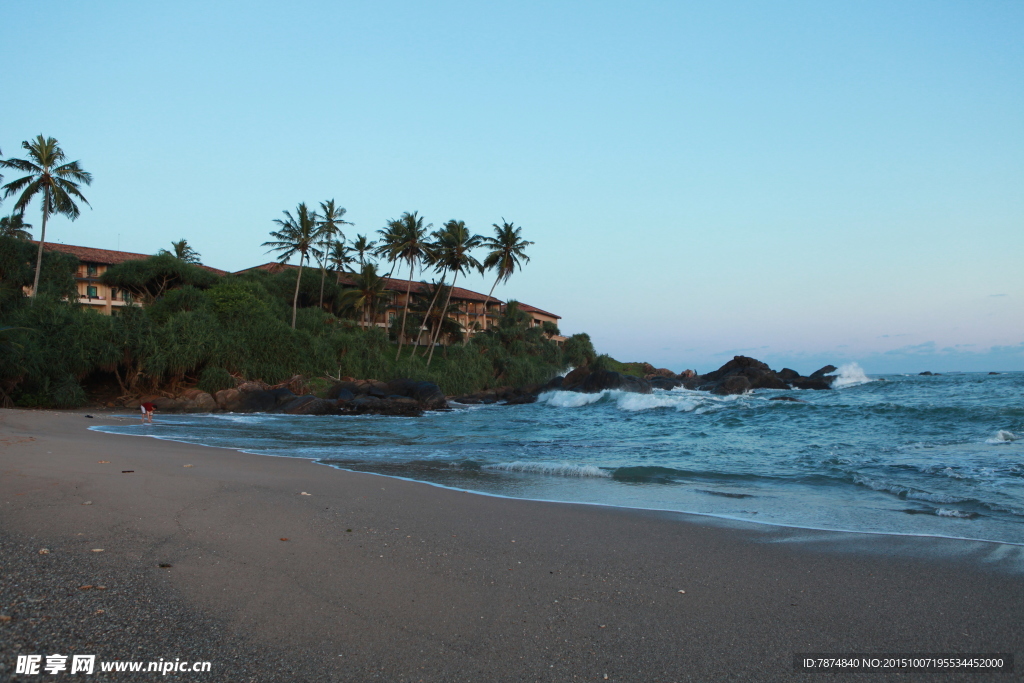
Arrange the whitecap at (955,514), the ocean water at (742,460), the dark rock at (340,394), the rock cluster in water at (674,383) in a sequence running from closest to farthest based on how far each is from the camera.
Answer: the whitecap at (955,514)
the ocean water at (742,460)
the dark rock at (340,394)
the rock cluster in water at (674,383)

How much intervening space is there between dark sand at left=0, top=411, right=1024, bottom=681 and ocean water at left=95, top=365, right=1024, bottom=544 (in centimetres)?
151

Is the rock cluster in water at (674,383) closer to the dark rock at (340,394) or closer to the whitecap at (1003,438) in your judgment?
the dark rock at (340,394)

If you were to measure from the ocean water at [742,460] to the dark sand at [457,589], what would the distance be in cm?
151

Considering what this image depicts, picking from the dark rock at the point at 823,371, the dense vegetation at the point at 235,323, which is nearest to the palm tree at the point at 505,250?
the dense vegetation at the point at 235,323

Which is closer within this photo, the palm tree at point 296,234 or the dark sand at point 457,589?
the dark sand at point 457,589

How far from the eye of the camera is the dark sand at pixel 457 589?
2934 millimetres

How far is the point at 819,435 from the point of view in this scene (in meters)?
17.3

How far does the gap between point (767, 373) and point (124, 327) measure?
48.6 metres

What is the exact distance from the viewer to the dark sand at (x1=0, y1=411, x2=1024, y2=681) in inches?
Result: 115

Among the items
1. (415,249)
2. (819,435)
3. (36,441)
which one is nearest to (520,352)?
(415,249)

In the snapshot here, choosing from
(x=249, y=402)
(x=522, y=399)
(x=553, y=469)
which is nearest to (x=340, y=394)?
(x=249, y=402)

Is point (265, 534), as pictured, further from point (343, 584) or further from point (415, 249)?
point (415, 249)

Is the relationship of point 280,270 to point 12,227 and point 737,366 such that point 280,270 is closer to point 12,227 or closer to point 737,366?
point 12,227

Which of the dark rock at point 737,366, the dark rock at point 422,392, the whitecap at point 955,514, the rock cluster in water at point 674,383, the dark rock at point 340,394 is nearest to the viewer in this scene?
the whitecap at point 955,514
